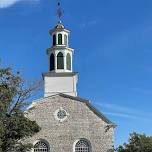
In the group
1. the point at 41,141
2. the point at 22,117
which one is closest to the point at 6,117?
the point at 22,117

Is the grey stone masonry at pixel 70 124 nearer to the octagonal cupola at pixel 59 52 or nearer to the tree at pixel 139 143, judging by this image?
the octagonal cupola at pixel 59 52

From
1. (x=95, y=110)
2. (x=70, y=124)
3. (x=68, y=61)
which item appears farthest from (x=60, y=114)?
(x=68, y=61)

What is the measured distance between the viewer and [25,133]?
127 feet

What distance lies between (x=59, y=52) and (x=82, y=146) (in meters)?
9.64

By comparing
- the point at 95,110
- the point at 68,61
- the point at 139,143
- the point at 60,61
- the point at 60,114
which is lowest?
the point at 139,143

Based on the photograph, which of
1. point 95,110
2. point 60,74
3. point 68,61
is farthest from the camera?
point 68,61

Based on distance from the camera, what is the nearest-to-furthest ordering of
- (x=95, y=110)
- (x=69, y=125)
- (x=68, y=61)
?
(x=69, y=125), (x=95, y=110), (x=68, y=61)

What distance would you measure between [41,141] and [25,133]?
549 inches

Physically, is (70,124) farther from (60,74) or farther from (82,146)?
(60,74)

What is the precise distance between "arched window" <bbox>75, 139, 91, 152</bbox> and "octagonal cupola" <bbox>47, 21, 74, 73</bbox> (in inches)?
297

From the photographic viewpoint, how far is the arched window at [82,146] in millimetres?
52469

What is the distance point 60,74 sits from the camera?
55812mm

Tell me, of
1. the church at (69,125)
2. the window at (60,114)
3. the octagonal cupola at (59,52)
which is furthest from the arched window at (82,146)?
the octagonal cupola at (59,52)

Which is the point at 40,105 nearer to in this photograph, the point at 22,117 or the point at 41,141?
the point at 41,141
